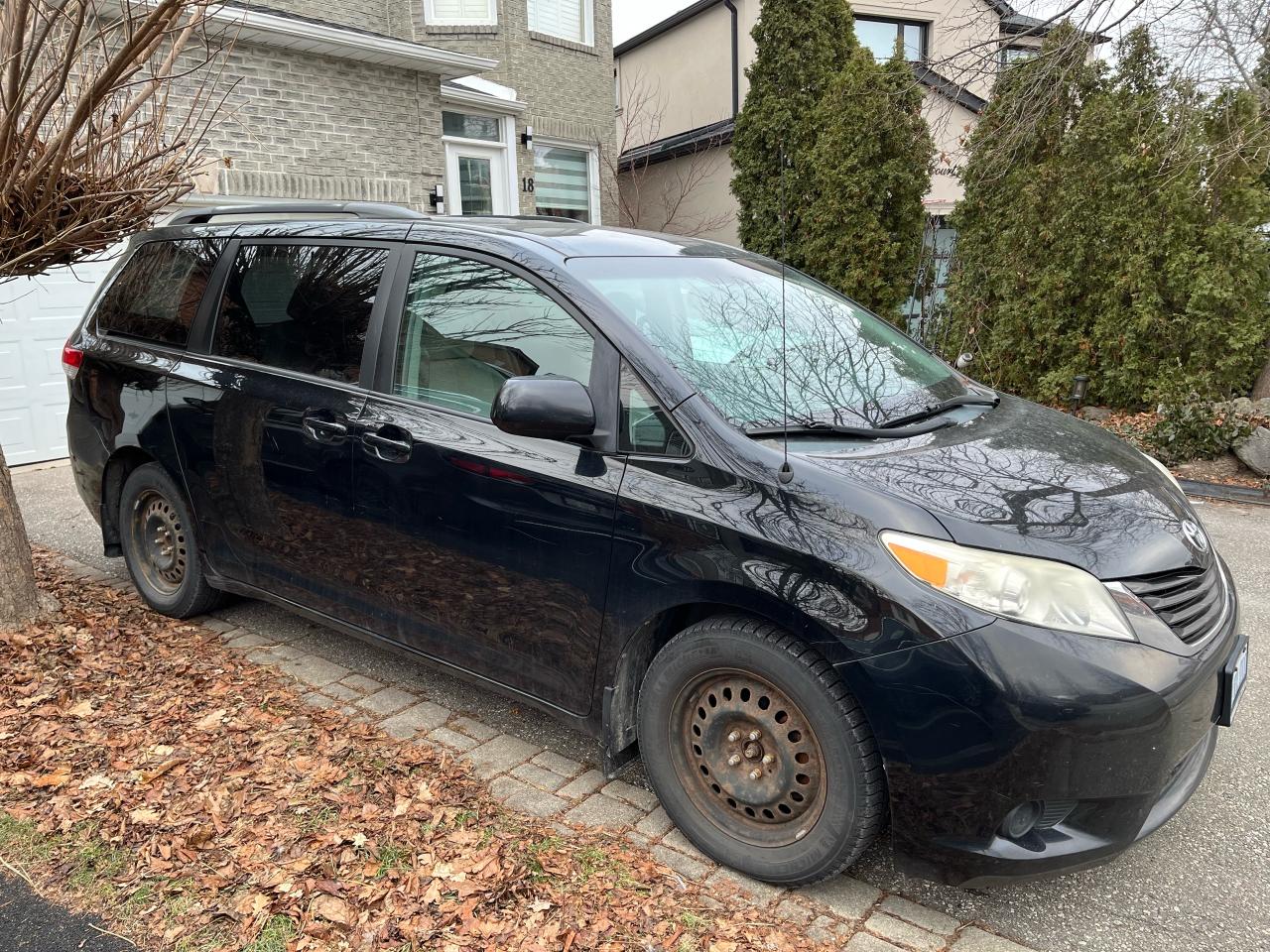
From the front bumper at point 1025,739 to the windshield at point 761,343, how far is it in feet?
2.90

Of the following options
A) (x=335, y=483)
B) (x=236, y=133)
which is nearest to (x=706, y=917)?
(x=335, y=483)

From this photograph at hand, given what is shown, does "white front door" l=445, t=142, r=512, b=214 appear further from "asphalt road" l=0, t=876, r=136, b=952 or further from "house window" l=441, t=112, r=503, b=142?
Result: "asphalt road" l=0, t=876, r=136, b=952

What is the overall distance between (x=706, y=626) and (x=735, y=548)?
10.1 inches

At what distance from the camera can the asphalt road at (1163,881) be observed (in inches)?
93.1

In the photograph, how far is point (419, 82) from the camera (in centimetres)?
1088

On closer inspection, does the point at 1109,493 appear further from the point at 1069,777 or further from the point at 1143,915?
the point at 1143,915

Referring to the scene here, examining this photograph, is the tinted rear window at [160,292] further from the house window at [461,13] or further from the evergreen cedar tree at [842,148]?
the house window at [461,13]

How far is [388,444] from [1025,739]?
7.25 ft

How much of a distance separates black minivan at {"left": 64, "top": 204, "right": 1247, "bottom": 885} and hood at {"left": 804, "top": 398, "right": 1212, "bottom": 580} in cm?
1

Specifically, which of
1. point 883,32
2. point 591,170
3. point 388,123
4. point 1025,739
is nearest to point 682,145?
point 591,170

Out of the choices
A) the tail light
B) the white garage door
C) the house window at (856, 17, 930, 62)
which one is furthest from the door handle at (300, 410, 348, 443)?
the house window at (856, 17, 930, 62)

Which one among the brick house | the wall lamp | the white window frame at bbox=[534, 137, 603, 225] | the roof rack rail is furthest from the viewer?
the white window frame at bbox=[534, 137, 603, 225]

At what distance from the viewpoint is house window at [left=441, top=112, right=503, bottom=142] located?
12.3 m

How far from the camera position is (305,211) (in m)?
3.94
